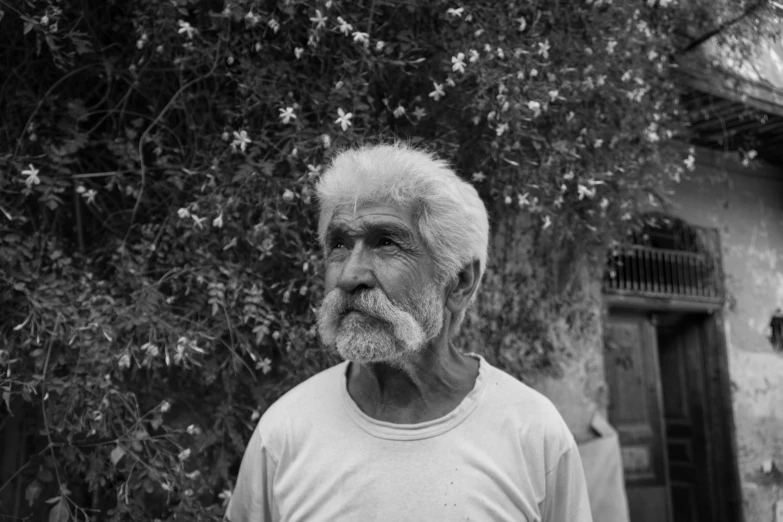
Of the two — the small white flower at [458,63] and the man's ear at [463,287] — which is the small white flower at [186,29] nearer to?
the small white flower at [458,63]

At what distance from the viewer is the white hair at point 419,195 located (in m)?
1.90

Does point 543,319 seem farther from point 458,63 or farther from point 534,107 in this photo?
point 458,63

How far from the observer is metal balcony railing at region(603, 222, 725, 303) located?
5.51m

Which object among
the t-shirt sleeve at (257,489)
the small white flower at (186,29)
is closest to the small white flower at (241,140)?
the small white flower at (186,29)

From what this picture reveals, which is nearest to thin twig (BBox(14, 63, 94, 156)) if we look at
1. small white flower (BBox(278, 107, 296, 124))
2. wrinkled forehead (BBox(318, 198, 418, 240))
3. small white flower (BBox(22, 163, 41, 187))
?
small white flower (BBox(22, 163, 41, 187))

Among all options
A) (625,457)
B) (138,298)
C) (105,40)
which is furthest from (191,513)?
(625,457)

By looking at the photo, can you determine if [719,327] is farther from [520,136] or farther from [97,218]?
[97,218]

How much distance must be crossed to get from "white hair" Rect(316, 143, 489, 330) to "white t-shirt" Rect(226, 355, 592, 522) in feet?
1.27

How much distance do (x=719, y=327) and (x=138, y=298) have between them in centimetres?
512

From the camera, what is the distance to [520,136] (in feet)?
10.7

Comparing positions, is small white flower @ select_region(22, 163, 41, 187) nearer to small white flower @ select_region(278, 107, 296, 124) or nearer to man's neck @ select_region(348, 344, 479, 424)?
small white flower @ select_region(278, 107, 296, 124)

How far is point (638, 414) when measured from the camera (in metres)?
5.65

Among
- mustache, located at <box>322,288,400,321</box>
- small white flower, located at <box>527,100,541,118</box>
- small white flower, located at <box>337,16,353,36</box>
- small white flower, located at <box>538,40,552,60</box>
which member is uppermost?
small white flower, located at <box>538,40,552,60</box>

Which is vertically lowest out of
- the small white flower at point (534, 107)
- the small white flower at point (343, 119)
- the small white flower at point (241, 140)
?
the small white flower at point (241, 140)
